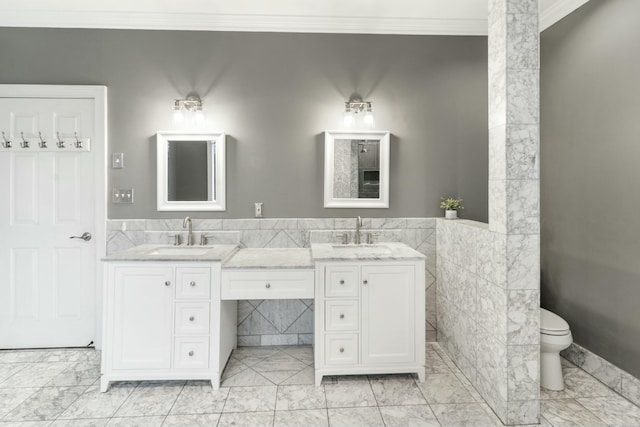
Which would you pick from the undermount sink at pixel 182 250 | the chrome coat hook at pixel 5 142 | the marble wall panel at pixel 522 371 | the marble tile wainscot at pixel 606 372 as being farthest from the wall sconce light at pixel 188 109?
the marble tile wainscot at pixel 606 372

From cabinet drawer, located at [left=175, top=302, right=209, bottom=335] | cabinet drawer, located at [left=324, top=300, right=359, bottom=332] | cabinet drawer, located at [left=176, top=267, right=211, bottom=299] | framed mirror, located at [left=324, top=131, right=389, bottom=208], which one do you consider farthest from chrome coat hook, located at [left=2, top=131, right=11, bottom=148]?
cabinet drawer, located at [left=324, top=300, right=359, bottom=332]

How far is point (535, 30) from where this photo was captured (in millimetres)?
1877

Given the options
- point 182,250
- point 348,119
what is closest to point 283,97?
point 348,119

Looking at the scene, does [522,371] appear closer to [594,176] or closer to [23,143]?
[594,176]

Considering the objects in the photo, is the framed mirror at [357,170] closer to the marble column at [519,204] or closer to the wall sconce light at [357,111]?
the wall sconce light at [357,111]

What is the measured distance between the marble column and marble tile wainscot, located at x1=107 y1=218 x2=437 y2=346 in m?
1.07

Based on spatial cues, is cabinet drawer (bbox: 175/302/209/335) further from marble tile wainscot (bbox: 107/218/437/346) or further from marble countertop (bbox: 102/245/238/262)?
marble tile wainscot (bbox: 107/218/437/346)

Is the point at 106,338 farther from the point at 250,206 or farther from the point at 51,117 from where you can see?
the point at 51,117

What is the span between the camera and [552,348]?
2.24 meters

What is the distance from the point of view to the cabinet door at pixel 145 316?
2.26 metres

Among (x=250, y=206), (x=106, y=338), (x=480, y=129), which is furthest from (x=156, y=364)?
(x=480, y=129)

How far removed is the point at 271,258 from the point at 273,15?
1850 mm

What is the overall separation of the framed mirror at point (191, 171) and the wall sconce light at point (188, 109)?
0.12 meters

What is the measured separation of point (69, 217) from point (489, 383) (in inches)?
125
